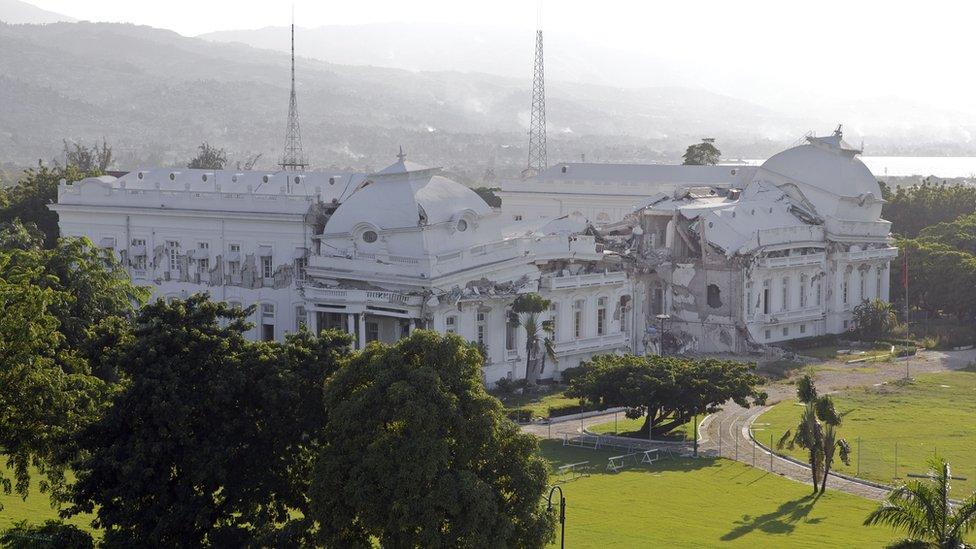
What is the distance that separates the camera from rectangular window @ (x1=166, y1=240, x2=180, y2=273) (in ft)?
221

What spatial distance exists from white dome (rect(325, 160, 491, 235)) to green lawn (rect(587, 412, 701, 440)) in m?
11.8

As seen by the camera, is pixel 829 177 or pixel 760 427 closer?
pixel 760 427

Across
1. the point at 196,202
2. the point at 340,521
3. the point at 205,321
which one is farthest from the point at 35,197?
the point at 340,521

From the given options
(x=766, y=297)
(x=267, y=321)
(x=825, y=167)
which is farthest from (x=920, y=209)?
(x=267, y=321)

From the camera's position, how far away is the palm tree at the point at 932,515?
98.7ft

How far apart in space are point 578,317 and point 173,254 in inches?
735

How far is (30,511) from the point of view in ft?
125

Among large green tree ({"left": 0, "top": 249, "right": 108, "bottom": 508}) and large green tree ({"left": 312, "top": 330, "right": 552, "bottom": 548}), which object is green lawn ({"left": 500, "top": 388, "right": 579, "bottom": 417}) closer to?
large green tree ({"left": 312, "top": 330, "right": 552, "bottom": 548})

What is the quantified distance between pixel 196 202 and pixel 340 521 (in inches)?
1492

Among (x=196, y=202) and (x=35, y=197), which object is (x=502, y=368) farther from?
(x=35, y=197)

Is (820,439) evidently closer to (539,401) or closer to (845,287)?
(539,401)

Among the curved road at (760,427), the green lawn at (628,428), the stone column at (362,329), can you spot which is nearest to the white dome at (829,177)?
the curved road at (760,427)

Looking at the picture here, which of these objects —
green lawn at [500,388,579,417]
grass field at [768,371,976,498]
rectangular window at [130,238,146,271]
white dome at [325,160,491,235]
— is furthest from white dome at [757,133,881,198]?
rectangular window at [130,238,146,271]

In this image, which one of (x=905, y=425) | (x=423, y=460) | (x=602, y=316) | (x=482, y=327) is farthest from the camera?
(x=602, y=316)
